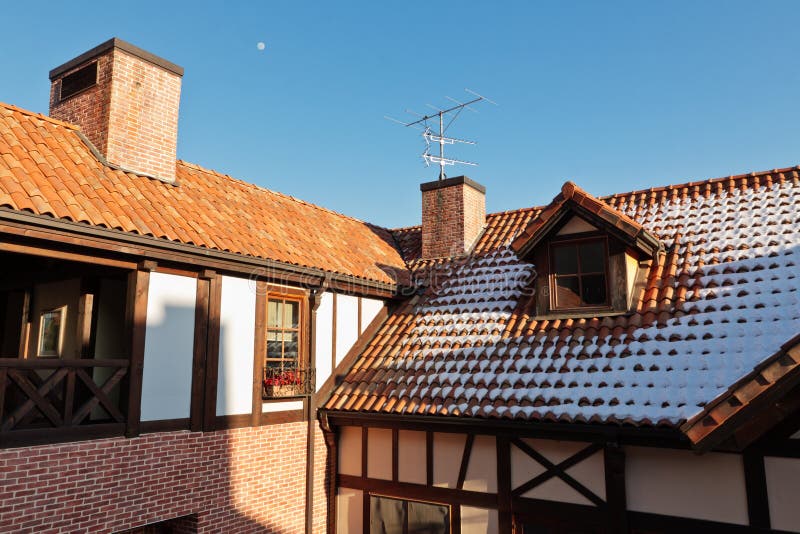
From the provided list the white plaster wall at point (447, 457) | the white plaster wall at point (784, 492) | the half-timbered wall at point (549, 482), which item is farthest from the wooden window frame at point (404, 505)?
the white plaster wall at point (784, 492)

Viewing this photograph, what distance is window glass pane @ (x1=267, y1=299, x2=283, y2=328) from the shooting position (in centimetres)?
925

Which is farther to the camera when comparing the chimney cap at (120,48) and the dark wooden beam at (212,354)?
the chimney cap at (120,48)

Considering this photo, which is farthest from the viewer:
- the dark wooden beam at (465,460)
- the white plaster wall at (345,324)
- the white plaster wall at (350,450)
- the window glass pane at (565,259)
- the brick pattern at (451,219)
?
the brick pattern at (451,219)

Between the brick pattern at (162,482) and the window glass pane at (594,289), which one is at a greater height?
the window glass pane at (594,289)

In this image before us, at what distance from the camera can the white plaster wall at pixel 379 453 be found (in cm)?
924

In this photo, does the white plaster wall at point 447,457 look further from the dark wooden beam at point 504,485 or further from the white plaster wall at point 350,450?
the white plaster wall at point 350,450

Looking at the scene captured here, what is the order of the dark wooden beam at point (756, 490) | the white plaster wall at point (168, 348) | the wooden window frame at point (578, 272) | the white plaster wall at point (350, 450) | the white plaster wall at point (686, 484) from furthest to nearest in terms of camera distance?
the white plaster wall at point (350, 450) < the wooden window frame at point (578, 272) < the white plaster wall at point (168, 348) < the white plaster wall at point (686, 484) < the dark wooden beam at point (756, 490)

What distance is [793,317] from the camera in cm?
700

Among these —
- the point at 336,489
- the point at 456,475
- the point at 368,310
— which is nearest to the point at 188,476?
the point at 336,489

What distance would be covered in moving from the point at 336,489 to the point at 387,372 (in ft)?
7.35

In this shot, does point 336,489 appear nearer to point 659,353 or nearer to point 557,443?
point 557,443

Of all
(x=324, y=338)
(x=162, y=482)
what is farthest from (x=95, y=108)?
(x=162, y=482)

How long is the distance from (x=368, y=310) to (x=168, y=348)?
4.36m

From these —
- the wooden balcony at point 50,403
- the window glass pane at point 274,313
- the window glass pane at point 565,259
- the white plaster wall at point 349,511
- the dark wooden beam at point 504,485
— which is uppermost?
the window glass pane at point 565,259
